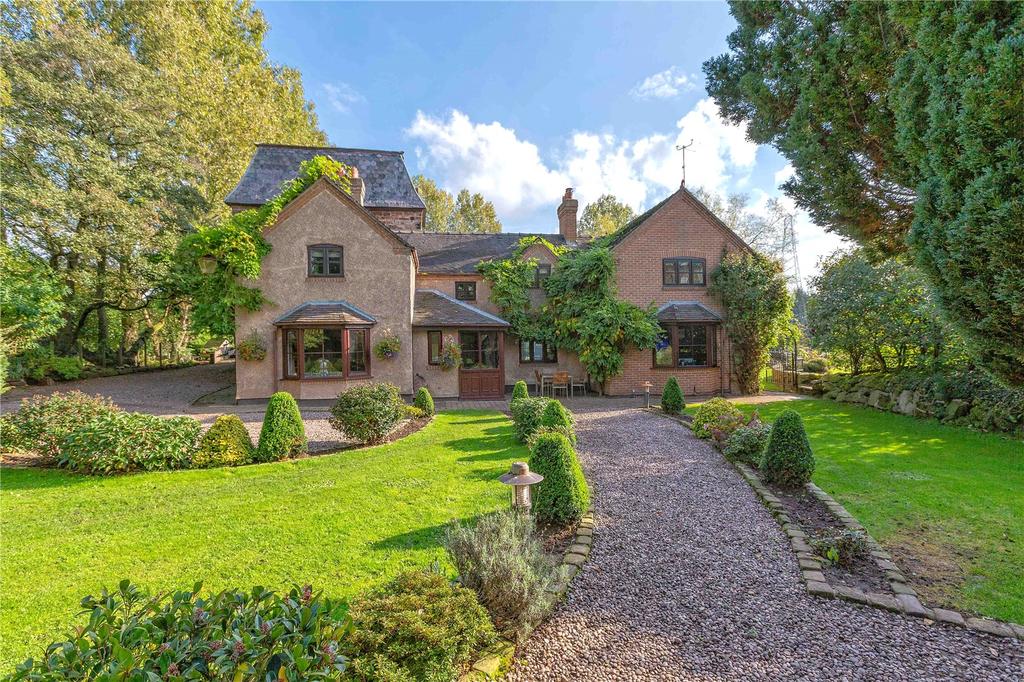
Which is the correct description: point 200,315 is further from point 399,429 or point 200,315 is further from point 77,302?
point 77,302

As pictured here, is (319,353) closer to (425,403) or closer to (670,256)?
(425,403)

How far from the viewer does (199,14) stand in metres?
25.3

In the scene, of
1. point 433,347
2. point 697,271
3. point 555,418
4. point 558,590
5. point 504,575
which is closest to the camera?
point 504,575

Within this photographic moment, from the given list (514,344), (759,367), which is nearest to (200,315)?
(514,344)

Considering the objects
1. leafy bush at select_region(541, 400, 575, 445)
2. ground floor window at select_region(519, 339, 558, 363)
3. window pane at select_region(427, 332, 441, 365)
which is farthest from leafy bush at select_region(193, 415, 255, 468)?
ground floor window at select_region(519, 339, 558, 363)

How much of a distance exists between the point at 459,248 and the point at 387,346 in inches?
300

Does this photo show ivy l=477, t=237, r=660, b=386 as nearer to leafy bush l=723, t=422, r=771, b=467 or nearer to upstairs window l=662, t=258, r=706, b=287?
upstairs window l=662, t=258, r=706, b=287

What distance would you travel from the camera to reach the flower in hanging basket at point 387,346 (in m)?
15.3

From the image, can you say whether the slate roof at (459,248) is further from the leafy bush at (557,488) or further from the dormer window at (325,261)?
the leafy bush at (557,488)

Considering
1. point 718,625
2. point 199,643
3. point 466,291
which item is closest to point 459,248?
point 466,291

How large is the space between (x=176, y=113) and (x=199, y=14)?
895 centimetres

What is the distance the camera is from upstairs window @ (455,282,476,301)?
19.4 m

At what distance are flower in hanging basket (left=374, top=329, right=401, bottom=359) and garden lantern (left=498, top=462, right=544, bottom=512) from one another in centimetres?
1112

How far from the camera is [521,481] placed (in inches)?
198
